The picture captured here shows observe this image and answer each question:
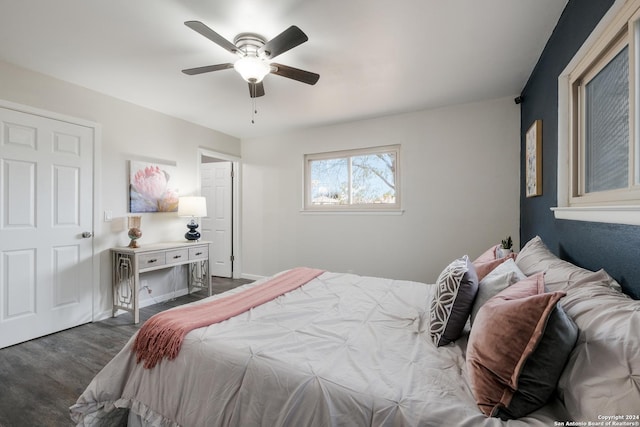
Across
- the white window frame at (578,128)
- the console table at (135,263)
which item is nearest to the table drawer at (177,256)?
the console table at (135,263)

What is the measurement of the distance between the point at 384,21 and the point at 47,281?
12.1ft

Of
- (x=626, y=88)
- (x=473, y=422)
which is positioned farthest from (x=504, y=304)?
(x=626, y=88)

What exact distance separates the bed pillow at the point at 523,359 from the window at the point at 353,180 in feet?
9.35

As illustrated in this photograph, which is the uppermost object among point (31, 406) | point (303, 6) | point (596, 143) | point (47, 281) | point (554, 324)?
point (303, 6)

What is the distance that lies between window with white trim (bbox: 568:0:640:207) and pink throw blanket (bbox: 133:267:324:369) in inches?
76.3

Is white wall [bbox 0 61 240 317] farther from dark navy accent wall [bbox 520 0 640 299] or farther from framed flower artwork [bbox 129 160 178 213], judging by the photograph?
dark navy accent wall [bbox 520 0 640 299]

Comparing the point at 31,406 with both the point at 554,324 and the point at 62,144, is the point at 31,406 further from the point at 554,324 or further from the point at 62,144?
the point at 554,324

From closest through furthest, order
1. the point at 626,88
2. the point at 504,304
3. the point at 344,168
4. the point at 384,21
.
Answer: the point at 504,304
the point at 626,88
the point at 384,21
the point at 344,168

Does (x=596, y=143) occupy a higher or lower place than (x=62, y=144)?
lower

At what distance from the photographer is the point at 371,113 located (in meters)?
3.56

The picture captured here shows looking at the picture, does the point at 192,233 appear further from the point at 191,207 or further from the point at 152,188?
the point at 152,188

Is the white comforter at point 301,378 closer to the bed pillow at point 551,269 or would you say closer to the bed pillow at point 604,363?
the bed pillow at point 604,363

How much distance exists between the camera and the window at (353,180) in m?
3.76

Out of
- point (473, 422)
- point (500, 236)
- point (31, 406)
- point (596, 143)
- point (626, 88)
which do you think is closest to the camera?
point (473, 422)
